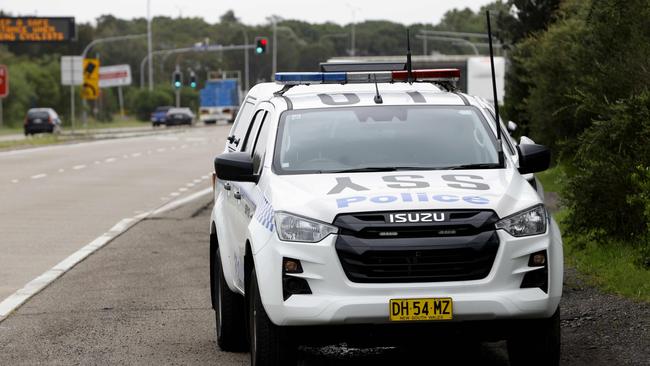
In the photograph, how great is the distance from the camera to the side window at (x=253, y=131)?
938cm

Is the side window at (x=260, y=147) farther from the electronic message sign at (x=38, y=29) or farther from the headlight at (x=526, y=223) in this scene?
the electronic message sign at (x=38, y=29)

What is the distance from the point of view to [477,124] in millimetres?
8797

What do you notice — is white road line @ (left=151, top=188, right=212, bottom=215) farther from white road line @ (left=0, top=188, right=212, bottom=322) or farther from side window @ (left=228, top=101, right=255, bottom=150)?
side window @ (left=228, top=101, right=255, bottom=150)

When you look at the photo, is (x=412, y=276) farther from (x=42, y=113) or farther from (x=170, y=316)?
(x=42, y=113)

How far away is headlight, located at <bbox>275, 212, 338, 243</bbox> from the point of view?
7500 mm

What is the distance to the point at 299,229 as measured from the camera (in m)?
7.56

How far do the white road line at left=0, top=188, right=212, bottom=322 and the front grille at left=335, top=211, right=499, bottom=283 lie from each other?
4.16 metres

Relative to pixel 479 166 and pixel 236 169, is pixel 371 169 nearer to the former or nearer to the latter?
pixel 479 166

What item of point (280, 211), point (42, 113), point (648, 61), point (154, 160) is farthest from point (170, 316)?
point (42, 113)

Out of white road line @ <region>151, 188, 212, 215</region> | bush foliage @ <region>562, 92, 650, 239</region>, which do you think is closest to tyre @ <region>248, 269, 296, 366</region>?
bush foliage @ <region>562, 92, 650, 239</region>

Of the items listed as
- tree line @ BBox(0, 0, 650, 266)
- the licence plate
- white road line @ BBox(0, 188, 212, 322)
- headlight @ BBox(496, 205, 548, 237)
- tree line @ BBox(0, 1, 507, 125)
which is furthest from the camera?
tree line @ BBox(0, 1, 507, 125)

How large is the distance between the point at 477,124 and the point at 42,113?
6158 cm

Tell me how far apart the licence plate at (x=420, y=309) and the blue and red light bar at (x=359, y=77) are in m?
2.42

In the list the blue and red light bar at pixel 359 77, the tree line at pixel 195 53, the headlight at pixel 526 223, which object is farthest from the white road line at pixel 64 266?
the tree line at pixel 195 53
